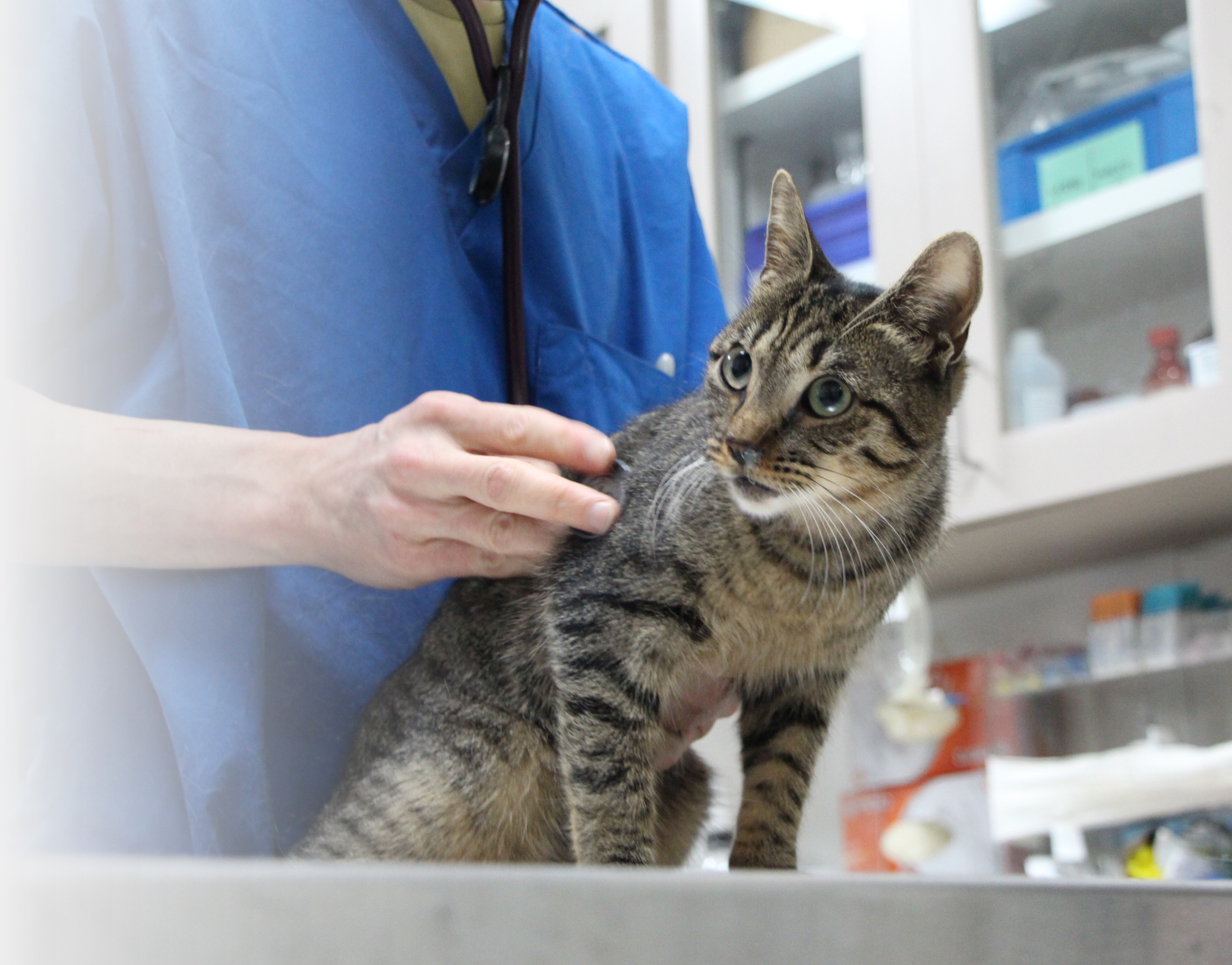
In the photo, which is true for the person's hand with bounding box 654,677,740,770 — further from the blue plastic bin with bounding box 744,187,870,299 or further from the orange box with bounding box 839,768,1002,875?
the blue plastic bin with bounding box 744,187,870,299

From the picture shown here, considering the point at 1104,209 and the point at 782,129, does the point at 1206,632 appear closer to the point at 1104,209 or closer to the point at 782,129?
the point at 1104,209

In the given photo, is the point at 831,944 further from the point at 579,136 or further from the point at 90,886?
the point at 579,136

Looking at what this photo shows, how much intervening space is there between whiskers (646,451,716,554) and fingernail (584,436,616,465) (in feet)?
0.35

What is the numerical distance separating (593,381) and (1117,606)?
1.26m

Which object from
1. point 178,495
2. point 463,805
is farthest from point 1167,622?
point 178,495

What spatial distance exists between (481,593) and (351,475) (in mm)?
260

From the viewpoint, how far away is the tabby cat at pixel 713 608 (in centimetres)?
81

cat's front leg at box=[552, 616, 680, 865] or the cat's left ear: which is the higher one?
the cat's left ear

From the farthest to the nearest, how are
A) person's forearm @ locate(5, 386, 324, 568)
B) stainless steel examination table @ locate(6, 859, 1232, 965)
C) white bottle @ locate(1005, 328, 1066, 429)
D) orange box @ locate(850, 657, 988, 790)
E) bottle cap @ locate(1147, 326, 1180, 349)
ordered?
1. orange box @ locate(850, 657, 988, 790)
2. white bottle @ locate(1005, 328, 1066, 429)
3. bottle cap @ locate(1147, 326, 1180, 349)
4. person's forearm @ locate(5, 386, 324, 568)
5. stainless steel examination table @ locate(6, 859, 1232, 965)

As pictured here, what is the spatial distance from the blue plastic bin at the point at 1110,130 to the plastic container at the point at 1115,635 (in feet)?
2.40

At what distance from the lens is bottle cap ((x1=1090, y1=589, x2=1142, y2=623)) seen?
185 cm

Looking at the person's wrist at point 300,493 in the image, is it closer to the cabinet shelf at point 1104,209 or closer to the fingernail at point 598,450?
the fingernail at point 598,450

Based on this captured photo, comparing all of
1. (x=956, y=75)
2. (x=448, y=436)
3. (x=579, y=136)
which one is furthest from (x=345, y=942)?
(x=956, y=75)

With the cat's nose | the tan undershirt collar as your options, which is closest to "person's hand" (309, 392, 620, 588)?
the cat's nose
